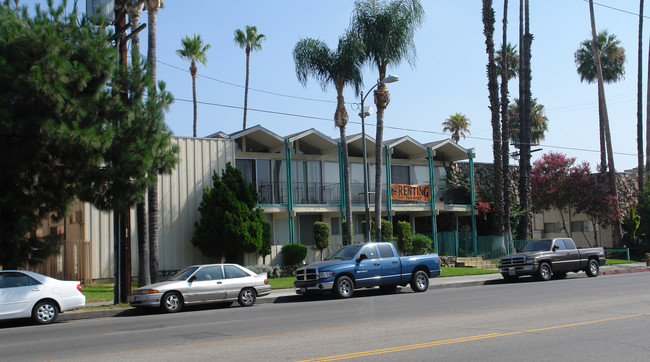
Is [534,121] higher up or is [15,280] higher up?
[534,121]

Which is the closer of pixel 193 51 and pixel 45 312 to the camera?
pixel 45 312

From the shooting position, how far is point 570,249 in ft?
81.0

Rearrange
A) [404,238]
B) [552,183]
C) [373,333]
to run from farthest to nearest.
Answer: [552,183] < [404,238] < [373,333]

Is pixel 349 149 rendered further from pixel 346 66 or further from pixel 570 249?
pixel 570 249

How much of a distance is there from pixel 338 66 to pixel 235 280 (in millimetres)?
13520

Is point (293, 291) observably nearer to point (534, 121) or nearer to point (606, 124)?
point (606, 124)

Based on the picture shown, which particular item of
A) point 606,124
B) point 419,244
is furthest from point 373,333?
point 606,124

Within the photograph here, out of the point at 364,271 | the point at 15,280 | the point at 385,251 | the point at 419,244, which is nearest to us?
A: the point at 15,280

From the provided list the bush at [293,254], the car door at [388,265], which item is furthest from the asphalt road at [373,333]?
the bush at [293,254]

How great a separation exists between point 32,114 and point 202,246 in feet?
40.9

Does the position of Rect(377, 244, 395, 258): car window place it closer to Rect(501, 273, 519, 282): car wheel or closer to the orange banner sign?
Rect(501, 273, 519, 282): car wheel

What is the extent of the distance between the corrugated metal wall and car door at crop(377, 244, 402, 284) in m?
10.2

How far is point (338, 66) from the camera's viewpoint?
27.6 metres

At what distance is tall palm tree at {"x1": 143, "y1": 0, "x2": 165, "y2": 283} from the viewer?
62.7 feet
